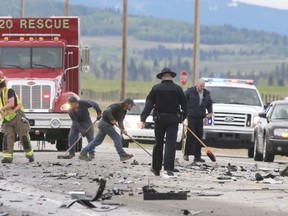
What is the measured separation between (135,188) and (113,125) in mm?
7159

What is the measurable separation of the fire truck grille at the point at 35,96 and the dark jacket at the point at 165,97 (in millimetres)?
9701

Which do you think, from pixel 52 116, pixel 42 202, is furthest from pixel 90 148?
pixel 42 202

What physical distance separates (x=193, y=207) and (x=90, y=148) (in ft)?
35.0

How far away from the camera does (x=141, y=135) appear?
107 ft

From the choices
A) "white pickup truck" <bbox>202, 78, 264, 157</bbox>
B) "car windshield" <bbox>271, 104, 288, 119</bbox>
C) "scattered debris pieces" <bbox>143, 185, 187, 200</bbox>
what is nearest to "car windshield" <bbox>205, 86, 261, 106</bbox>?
"white pickup truck" <bbox>202, 78, 264, 157</bbox>

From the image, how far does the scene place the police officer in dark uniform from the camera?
66.0 feet

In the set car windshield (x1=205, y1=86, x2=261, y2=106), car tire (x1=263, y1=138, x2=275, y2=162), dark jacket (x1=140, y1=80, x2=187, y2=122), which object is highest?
dark jacket (x1=140, y1=80, x2=187, y2=122)

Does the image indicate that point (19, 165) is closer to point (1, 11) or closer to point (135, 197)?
point (135, 197)

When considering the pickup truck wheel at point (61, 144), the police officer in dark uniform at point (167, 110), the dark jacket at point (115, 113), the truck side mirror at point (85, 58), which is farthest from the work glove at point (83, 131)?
the police officer in dark uniform at point (167, 110)

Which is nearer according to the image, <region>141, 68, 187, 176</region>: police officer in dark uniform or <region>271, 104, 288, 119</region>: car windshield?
<region>141, 68, 187, 176</region>: police officer in dark uniform

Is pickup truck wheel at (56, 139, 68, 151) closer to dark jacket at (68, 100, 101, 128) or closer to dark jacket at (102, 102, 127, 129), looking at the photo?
dark jacket at (68, 100, 101, 128)

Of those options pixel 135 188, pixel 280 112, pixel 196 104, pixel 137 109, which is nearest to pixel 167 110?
pixel 135 188

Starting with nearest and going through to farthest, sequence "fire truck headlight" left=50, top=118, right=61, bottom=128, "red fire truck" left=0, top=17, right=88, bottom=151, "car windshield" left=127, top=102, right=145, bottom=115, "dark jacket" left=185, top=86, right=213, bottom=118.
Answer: "dark jacket" left=185, top=86, right=213, bottom=118
"fire truck headlight" left=50, top=118, right=61, bottom=128
"red fire truck" left=0, top=17, right=88, bottom=151
"car windshield" left=127, top=102, right=145, bottom=115

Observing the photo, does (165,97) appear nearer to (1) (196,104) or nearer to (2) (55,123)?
(1) (196,104)
